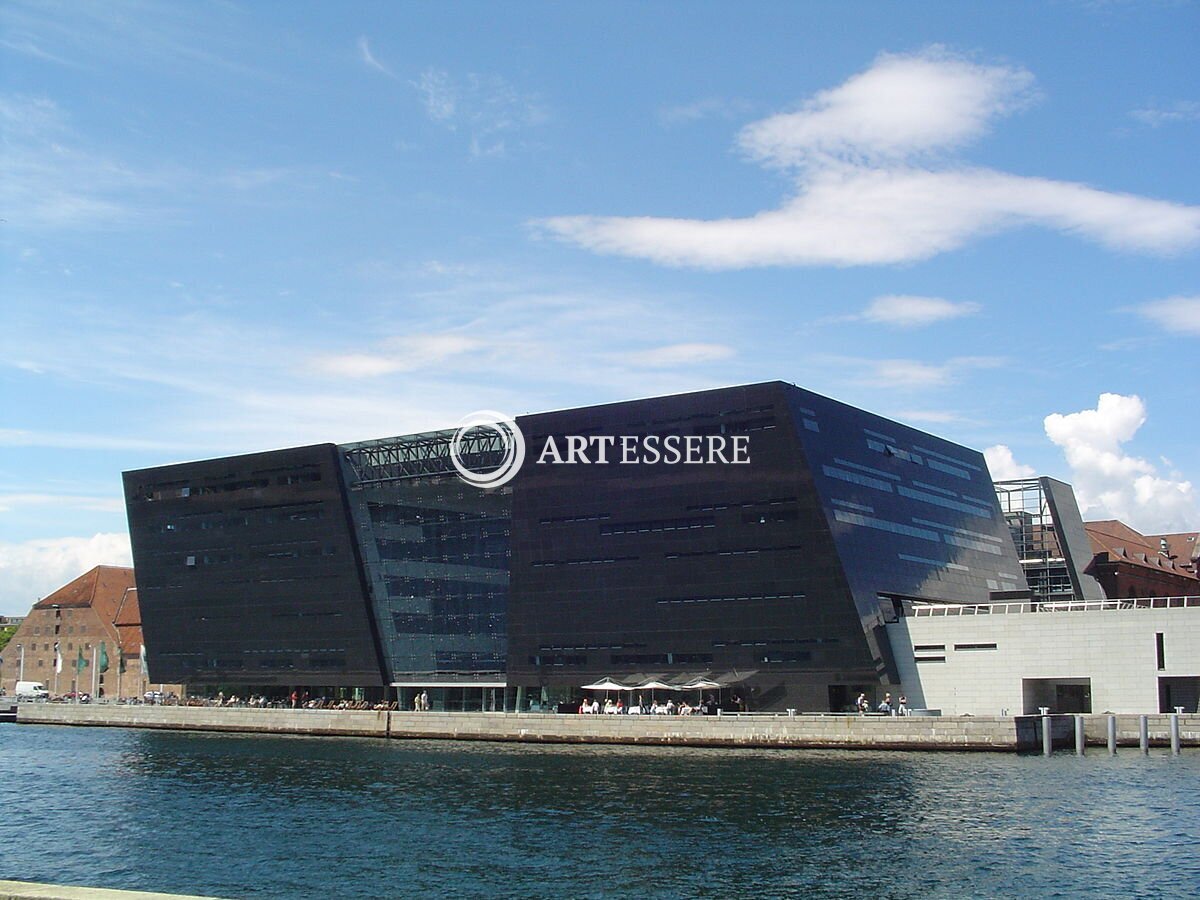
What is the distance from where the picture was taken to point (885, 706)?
262 ft

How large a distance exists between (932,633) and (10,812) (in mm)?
57813

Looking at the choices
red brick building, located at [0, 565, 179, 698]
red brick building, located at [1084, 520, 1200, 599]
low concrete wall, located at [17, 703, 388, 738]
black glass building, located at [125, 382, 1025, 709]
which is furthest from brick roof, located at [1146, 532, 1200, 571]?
red brick building, located at [0, 565, 179, 698]

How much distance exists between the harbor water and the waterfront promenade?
2333 mm

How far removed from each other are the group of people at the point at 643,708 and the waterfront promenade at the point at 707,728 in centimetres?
267

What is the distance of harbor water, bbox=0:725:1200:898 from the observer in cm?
3519

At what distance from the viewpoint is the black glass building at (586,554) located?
→ 83.5 m

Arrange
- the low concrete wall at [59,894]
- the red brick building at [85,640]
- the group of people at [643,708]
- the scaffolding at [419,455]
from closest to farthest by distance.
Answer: the low concrete wall at [59,894] < the group of people at [643,708] < the scaffolding at [419,455] < the red brick building at [85,640]

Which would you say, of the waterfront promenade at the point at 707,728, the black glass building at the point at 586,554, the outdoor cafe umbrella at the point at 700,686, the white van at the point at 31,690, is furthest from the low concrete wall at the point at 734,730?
the white van at the point at 31,690

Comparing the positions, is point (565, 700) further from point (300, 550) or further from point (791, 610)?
point (300, 550)

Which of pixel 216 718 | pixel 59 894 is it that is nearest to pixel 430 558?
pixel 216 718

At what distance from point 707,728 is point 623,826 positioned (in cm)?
3499

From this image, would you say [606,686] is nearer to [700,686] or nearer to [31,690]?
[700,686]

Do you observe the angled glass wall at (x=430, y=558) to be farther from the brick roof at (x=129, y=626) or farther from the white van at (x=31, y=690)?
the white van at (x=31, y=690)

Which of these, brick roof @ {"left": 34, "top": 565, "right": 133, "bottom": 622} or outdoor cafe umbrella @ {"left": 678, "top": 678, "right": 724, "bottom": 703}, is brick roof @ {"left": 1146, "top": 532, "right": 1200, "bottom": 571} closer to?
outdoor cafe umbrella @ {"left": 678, "top": 678, "right": 724, "bottom": 703}
